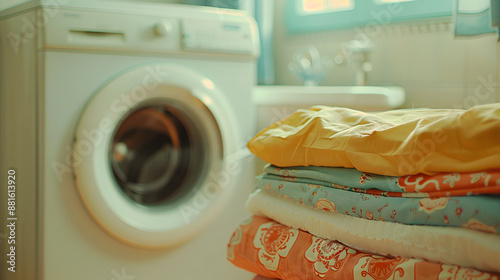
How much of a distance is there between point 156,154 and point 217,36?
0.41 m

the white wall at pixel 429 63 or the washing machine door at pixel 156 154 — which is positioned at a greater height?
the white wall at pixel 429 63

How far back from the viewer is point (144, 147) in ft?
5.20

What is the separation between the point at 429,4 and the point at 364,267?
136cm

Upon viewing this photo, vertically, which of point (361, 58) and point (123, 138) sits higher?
point (361, 58)

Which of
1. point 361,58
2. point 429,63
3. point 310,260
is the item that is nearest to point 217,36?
point 361,58

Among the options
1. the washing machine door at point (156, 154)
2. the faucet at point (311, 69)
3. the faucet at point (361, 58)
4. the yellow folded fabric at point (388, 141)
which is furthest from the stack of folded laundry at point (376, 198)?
the faucet at point (311, 69)

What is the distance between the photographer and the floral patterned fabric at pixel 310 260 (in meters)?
0.58

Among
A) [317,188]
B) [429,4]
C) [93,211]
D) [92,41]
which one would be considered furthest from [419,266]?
[429,4]

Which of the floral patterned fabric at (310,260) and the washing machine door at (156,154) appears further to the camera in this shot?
the washing machine door at (156,154)

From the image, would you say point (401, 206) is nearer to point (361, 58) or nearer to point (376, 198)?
point (376, 198)

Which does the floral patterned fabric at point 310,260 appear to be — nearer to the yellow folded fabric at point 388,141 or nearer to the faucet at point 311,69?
the yellow folded fabric at point 388,141

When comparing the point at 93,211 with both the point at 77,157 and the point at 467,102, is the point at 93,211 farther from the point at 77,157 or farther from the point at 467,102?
the point at 467,102

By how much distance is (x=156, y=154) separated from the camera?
5.22 feet

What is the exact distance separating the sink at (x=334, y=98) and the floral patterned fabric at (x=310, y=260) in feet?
2.32
